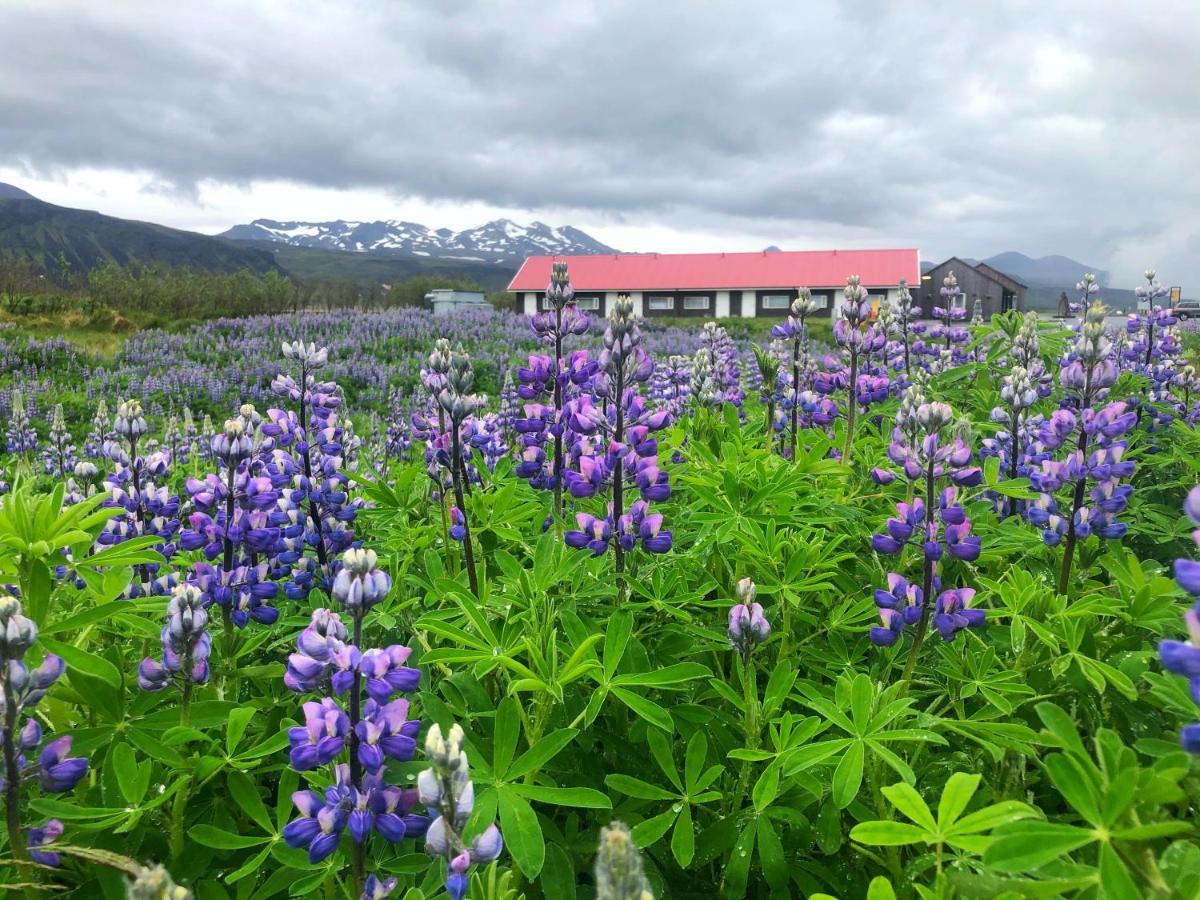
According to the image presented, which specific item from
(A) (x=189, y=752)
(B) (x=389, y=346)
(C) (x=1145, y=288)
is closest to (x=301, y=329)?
(B) (x=389, y=346)

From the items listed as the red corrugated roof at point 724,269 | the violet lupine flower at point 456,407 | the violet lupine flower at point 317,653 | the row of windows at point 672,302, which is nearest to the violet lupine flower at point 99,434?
the violet lupine flower at point 456,407

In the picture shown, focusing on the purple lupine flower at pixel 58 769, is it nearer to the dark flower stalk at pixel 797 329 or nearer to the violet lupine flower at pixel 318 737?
the violet lupine flower at pixel 318 737

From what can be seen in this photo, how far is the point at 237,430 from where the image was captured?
2.28 meters

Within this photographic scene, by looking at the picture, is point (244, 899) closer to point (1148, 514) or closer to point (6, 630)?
point (6, 630)

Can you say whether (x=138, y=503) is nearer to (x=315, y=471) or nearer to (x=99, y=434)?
(x=315, y=471)

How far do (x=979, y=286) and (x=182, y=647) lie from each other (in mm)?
55759

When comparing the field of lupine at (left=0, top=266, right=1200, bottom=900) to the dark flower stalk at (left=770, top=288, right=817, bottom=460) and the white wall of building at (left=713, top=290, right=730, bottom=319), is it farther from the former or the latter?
the white wall of building at (left=713, top=290, right=730, bottom=319)

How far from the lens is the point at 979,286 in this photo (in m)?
50.4

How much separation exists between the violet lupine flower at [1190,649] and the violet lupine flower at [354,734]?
119 centimetres

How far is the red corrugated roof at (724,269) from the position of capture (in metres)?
42.6

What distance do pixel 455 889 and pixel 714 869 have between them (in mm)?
970

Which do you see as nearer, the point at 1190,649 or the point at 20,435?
the point at 1190,649

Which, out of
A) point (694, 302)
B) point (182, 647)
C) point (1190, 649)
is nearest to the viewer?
point (1190, 649)

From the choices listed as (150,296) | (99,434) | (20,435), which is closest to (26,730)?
(99,434)
